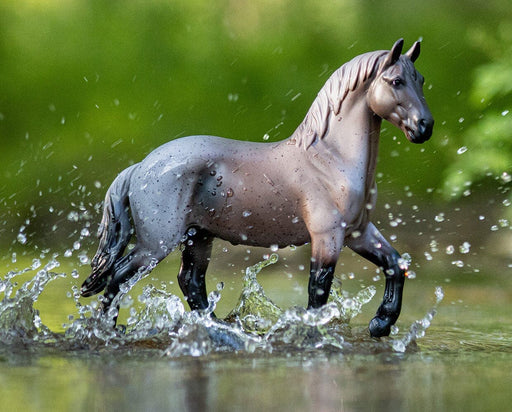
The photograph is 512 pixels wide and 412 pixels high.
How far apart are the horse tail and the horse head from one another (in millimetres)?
1134

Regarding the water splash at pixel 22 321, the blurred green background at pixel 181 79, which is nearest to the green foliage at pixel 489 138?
the blurred green background at pixel 181 79

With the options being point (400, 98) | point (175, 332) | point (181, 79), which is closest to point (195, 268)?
point (175, 332)

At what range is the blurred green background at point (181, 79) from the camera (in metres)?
9.69

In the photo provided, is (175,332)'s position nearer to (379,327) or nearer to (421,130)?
(379,327)

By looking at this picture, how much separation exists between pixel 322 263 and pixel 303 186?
324 millimetres

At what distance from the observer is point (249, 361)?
294 cm

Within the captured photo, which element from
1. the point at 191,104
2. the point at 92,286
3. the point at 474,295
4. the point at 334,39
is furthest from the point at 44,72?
the point at 92,286

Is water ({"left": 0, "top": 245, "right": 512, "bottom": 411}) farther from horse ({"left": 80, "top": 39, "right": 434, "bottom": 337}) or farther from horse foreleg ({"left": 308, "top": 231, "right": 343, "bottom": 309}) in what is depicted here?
horse ({"left": 80, "top": 39, "right": 434, "bottom": 337})

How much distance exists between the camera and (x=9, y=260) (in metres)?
8.49

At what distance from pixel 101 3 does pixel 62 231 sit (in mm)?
2952

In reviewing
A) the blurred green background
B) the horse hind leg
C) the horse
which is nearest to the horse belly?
the horse

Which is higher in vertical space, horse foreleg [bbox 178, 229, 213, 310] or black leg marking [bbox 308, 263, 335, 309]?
horse foreleg [bbox 178, 229, 213, 310]

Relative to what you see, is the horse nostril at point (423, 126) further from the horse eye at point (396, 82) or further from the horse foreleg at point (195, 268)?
the horse foreleg at point (195, 268)

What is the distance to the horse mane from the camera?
3.47m
